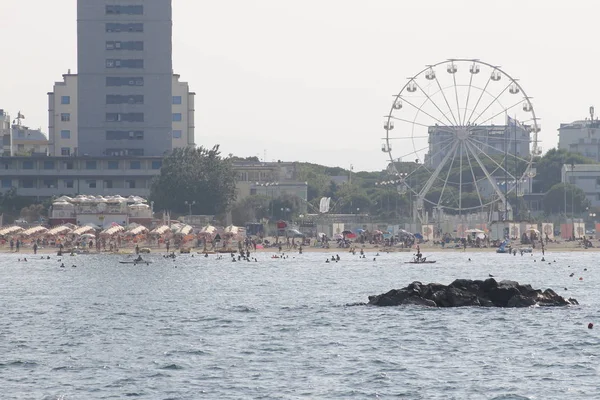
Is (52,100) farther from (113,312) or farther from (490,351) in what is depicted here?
(490,351)

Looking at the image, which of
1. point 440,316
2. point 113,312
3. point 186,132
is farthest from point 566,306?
point 186,132

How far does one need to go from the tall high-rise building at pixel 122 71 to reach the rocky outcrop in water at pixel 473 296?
103 meters

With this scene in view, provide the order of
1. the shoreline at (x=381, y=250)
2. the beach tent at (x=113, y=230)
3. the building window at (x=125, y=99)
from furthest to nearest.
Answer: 1. the building window at (x=125, y=99)
2. the shoreline at (x=381, y=250)
3. the beach tent at (x=113, y=230)

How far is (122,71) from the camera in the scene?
559ft

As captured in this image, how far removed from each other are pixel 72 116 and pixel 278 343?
137 m

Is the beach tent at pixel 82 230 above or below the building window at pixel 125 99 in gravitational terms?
below

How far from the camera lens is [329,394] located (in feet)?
134

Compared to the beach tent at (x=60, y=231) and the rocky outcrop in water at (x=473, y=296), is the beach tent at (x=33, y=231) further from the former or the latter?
the rocky outcrop in water at (x=473, y=296)

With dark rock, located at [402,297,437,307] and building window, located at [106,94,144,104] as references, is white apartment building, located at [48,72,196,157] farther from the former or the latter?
dark rock, located at [402,297,437,307]

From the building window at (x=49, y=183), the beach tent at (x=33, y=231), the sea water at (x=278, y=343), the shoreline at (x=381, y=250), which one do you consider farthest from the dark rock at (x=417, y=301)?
the building window at (x=49, y=183)

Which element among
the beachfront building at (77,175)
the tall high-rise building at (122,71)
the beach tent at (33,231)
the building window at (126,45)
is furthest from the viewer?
the building window at (126,45)

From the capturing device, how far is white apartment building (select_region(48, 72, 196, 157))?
183375 mm

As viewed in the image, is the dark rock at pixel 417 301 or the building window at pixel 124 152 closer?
the dark rock at pixel 417 301

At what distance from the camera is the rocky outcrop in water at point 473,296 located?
6950 centimetres
